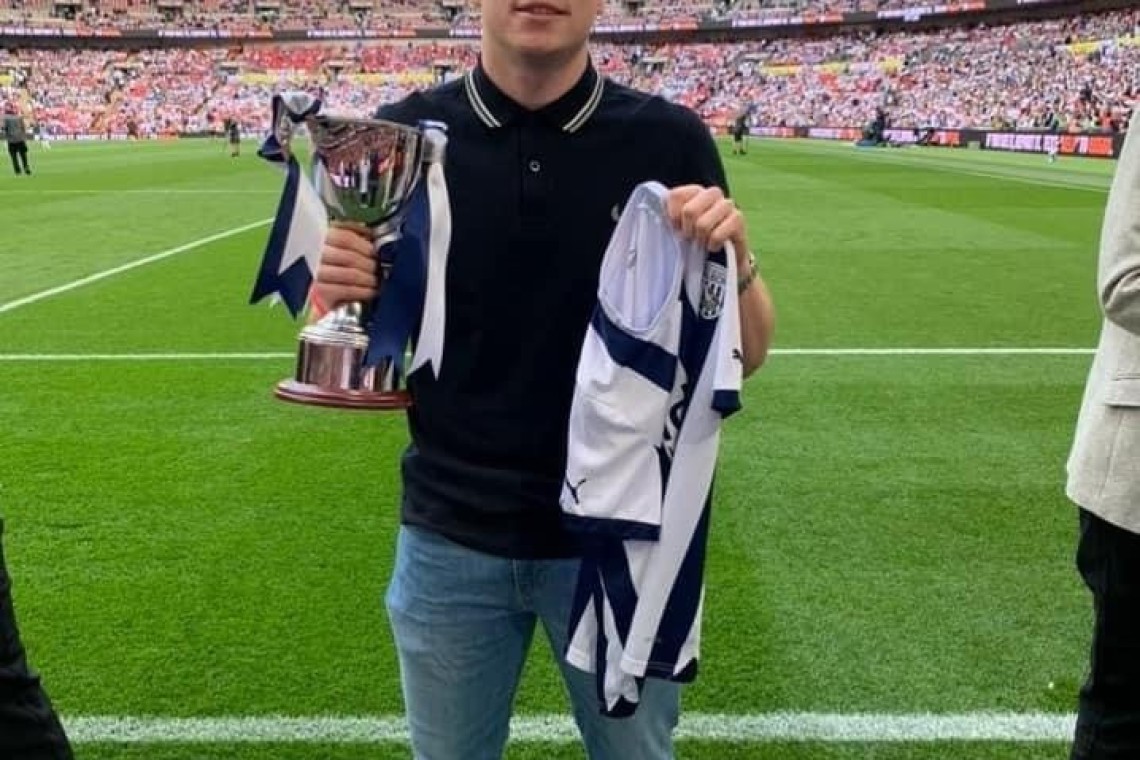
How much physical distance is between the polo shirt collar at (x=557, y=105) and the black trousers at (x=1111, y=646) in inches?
51.2

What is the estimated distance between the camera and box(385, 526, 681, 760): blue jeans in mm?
1950

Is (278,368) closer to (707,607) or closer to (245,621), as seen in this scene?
(245,621)

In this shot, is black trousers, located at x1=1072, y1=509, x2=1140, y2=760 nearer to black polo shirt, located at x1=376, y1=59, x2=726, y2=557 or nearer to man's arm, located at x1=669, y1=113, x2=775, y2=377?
man's arm, located at x1=669, y1=113, x2=775, y2=377

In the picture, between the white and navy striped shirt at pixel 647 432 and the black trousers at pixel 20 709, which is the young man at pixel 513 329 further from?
the black trousers at pixel 20 709

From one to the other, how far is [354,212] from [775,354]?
638 centimetres

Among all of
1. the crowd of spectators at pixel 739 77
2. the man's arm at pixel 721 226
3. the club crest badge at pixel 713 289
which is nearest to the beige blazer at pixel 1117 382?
the man's arm at pixel 721 226

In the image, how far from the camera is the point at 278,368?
7605mm

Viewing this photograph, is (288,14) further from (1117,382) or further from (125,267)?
(1117,382)

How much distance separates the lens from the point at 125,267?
11.9 meters

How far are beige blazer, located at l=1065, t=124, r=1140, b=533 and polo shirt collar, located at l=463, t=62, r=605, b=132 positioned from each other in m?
0.96

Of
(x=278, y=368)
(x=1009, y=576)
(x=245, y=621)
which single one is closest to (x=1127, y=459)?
(x=1009, y=576)

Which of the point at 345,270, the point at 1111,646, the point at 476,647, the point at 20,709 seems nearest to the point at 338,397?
the point at 345,270

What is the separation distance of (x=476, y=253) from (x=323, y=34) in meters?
81.3

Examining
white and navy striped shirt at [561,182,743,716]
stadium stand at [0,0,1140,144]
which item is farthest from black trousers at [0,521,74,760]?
stadium stand at [0,0,1140,144]
